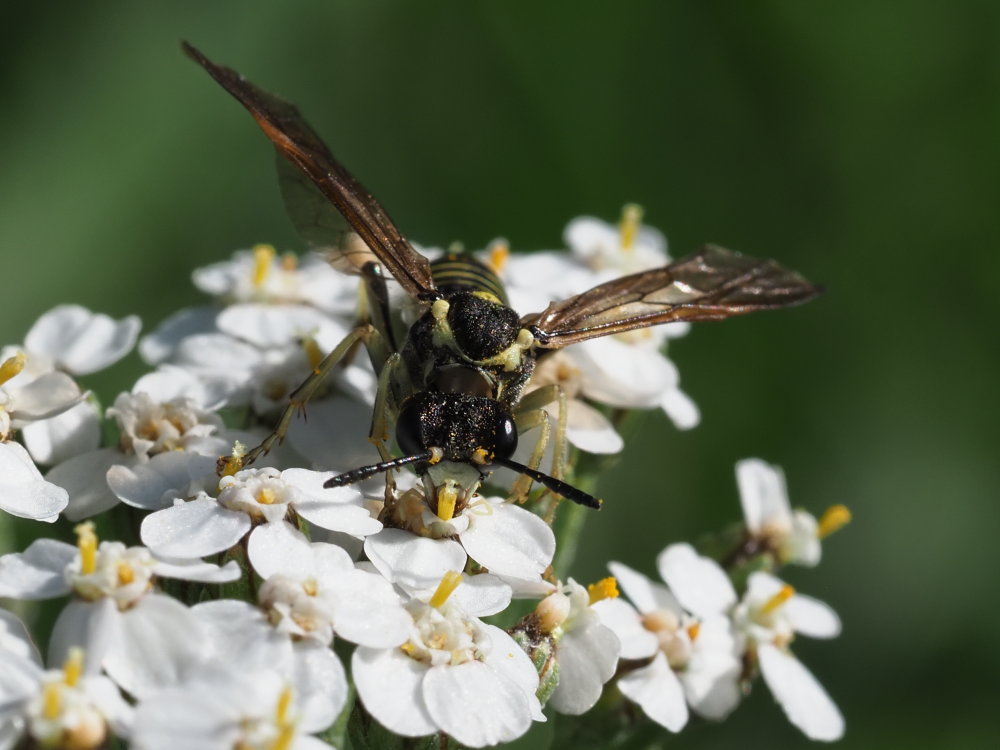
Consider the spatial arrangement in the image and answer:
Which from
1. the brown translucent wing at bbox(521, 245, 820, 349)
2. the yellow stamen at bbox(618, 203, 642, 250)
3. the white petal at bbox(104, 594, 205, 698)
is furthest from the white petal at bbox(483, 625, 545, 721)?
the yellow stamen at bbox(618, 203, 642, 250)

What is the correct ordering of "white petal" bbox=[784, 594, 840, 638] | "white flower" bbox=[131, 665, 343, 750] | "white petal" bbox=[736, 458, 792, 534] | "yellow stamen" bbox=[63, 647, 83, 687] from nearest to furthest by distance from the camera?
"white flower" bbox=[131, 665, 343, 750] < "yellow stamen" bbox=[63, 647, 83, 687] < "white petal" bbox=[784, 594, 840, 638] < "white petal" bbox=[736, 458, 792, 534]

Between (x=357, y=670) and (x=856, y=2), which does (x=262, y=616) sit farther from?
(x=856, y=2)

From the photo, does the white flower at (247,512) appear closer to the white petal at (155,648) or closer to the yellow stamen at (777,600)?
the white petal at (155,648)

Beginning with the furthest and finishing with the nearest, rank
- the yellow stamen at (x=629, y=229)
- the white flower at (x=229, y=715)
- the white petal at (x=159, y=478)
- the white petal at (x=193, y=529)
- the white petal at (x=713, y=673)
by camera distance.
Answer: the yellow stamen at (x=629, y=229), the white petal at (x=713, y=673), the white petal at (x=159, y=478), the white petal at (x=193, y=529), the white flower at (x=229, y=715)

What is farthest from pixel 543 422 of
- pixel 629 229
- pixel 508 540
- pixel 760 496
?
pixel 629 229

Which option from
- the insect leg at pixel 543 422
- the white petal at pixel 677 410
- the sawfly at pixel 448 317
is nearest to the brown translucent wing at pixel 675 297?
the sawfly at pixel 448 317

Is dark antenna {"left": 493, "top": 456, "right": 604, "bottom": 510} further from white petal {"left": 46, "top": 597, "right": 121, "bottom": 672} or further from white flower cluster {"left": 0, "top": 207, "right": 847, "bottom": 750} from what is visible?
white petal {"left": 46, "top": 597, "right": 121, "bottom": 672}

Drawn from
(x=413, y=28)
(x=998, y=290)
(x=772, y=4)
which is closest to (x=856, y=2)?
(x=772, y=4)
